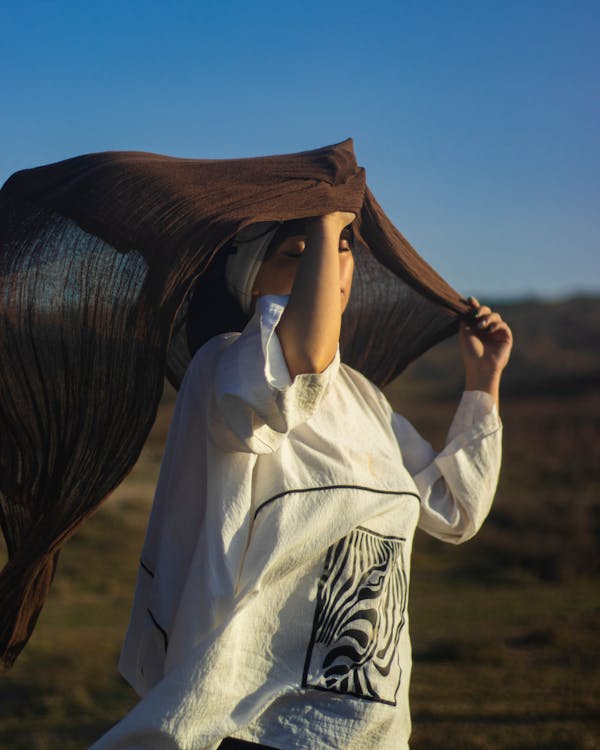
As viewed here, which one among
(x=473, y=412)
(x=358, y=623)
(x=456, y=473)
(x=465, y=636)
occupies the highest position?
(x=473, y=412)

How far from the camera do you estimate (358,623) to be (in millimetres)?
2213

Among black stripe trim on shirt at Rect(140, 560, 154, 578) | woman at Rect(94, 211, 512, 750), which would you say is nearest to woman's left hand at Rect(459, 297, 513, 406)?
woman at Rect(94, 211, 512, 750)

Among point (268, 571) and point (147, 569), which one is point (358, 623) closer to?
point (268, 571)

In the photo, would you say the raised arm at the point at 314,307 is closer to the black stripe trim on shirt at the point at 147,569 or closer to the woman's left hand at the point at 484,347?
the black stripe trim on shirt at the point at 147,569

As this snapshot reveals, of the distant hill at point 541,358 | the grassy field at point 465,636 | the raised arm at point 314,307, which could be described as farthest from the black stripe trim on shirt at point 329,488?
the distant hill at point 541,358

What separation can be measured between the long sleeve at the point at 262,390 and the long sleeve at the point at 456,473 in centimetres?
67

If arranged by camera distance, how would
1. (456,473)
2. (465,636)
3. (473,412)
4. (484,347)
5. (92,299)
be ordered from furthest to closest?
1. (465,636)
2. (484,347)
3. (473,412)
4. (456,473)
5. (92,299)

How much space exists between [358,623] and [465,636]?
A: 7.79 meters

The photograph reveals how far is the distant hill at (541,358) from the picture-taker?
117ft

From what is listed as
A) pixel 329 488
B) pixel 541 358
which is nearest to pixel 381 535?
pixel 329 488

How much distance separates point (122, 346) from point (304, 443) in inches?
16.9

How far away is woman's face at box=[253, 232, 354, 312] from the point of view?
237 centimetres

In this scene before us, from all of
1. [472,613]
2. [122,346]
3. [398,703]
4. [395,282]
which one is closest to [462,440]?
[395,282]

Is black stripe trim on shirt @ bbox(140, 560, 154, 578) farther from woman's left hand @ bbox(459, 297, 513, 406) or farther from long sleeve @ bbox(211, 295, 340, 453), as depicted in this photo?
woman's left hand @ bbox(459, 297, 513, 406)
